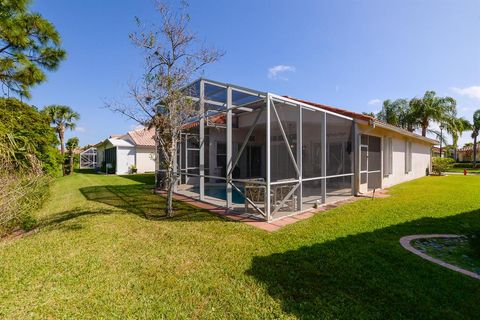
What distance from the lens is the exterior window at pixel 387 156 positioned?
1284 cm

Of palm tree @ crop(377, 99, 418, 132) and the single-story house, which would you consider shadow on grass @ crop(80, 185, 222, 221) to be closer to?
the single-story house

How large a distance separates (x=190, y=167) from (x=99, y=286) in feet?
34.0

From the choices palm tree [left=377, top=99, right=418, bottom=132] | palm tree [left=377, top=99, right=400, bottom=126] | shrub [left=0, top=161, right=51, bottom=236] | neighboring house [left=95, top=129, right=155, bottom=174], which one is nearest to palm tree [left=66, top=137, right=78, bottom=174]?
neighboring house [left=95, top=129, right=155, bottom=174]

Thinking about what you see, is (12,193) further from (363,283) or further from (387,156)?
(387,156)

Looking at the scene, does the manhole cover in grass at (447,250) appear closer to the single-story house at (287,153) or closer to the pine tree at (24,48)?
the single-story house at (287,153)

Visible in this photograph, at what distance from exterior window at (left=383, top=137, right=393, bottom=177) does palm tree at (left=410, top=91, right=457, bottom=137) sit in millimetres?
17968

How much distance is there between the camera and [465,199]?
9.62 metres

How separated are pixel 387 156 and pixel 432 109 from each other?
1861 cm

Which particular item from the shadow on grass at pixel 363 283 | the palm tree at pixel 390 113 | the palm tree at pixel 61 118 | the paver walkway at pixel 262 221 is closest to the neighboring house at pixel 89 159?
the palm tree at pixel 61 118

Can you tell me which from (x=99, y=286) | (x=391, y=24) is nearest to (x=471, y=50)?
(x=391, y=24)

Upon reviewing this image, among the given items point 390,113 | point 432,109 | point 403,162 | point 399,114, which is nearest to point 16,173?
point 403,162

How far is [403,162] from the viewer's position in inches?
615

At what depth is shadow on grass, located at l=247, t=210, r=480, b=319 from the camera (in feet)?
A: 9.48

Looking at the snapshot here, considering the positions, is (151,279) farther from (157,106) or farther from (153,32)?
(153,32)
